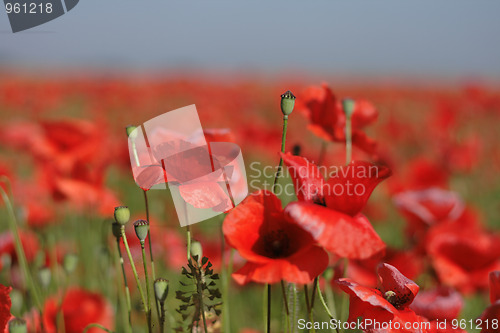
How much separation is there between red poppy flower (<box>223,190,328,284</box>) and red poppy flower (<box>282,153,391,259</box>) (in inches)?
1.5

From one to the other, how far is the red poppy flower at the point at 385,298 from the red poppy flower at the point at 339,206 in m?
0.05

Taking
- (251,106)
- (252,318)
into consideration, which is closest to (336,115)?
(252,318)

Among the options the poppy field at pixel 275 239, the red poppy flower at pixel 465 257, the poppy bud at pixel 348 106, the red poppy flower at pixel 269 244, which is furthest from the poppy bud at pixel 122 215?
the red poppy flower at pixel 465 257

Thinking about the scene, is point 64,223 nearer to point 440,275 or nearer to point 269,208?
point 440,275

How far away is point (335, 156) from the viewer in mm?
2623

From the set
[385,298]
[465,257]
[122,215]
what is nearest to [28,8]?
[122,215]

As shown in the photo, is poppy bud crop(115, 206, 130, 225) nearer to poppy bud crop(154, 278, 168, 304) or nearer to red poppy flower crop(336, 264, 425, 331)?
poppy bud crop(154, 278, 168, 304)

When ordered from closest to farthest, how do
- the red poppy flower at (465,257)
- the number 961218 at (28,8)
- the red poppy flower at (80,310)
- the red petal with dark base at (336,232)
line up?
the red petal with dark base at (336,232), the number 961218 at (28,8), the red poppy flower at (80,310), the red poppy flower at (465,257)

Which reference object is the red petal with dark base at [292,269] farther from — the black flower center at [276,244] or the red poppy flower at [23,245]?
the red poppy flower at [23,245]

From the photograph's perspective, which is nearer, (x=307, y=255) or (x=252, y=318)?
(x=307, y=255)

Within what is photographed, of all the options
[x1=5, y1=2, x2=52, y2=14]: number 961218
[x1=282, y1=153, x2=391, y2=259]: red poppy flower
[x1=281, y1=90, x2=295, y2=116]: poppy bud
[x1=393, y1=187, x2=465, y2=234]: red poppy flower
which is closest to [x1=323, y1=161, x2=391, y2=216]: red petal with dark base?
[x1=282, y1=153, x2=391, y2=259]: red poppy flower

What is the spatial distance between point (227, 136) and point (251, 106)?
12.5 feet

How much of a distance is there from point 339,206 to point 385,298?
0.13 m

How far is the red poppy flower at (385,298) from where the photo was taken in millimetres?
526
